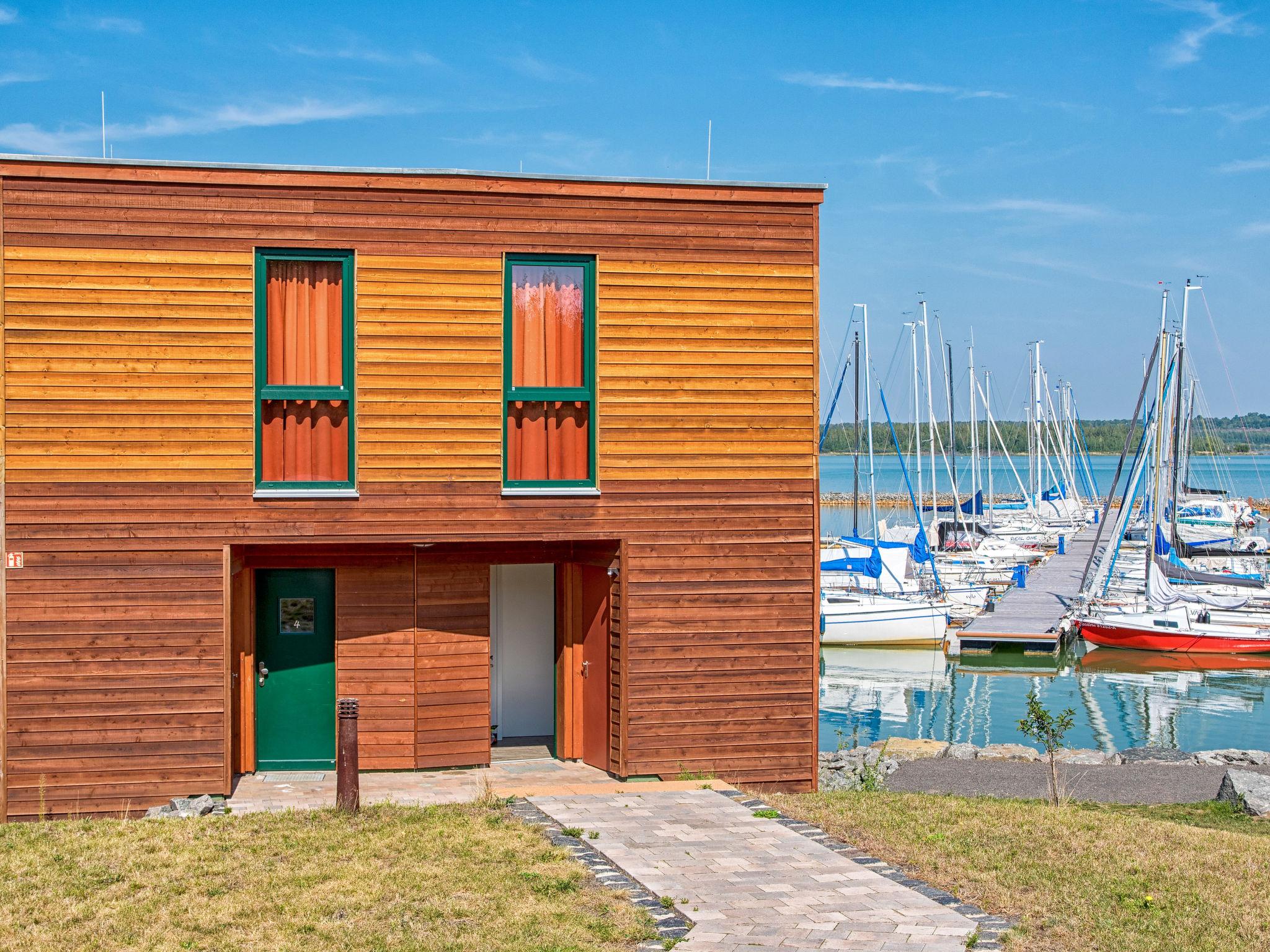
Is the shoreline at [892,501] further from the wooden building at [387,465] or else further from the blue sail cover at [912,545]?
the wooden building at [387,465]

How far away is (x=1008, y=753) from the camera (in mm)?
23859


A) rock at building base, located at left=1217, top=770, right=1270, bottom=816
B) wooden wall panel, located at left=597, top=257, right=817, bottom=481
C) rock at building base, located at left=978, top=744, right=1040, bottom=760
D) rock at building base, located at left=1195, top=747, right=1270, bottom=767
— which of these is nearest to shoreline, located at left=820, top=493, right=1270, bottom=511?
rock at building base, located at left=978, top=744, right=1040, bottom=760

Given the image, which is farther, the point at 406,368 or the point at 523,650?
the point at 523,650

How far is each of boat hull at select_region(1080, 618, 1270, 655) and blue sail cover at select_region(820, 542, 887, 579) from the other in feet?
23.6

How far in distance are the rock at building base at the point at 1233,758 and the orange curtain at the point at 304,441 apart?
55.4 feet

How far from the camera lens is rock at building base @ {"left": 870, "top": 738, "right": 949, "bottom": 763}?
22.6m

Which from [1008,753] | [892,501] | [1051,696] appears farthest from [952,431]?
[892,501]

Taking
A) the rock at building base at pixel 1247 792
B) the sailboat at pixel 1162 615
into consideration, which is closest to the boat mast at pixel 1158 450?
the sailboat at pixel 1162 615

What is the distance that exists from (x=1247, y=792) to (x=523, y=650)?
9.14 m

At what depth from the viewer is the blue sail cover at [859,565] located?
148 ft

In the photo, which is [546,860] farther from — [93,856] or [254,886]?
[93,856]

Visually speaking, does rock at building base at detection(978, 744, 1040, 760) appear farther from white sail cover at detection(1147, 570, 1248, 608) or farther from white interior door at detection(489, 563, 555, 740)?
white sail cover at detection(1147, 570, 1248, 608)

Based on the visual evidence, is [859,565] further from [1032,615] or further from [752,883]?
[752,883]

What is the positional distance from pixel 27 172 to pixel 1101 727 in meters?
27.8
